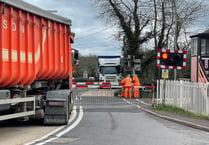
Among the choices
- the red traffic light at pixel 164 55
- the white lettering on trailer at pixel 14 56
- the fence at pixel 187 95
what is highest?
the red traffic light at pixel 164 55

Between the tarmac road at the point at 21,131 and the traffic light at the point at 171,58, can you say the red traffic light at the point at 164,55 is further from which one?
the tarmac road at the point at 21,131

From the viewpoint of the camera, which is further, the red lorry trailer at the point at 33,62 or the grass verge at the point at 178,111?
the grass verge at the point at 178,111

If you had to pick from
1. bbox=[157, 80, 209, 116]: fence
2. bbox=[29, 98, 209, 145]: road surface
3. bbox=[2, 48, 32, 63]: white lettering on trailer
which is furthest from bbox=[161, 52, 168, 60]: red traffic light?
bbox=[2, 48, 32, 63]: white lettering on trailer

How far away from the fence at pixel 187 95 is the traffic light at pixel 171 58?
2.94ft

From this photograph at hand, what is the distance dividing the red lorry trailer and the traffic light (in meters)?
5.72

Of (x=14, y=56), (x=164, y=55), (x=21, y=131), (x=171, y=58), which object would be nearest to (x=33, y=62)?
(x=14, y=56)

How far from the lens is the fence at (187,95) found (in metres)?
14.0

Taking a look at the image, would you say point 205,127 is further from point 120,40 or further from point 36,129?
point 120,40

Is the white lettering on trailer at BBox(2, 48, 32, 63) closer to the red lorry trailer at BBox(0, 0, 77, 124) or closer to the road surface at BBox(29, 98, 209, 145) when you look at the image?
the red lorry trailer at BBox(0, 0, 77, 124)

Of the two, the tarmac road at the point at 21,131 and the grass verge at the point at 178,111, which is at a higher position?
the grass verge at the point at 178,111

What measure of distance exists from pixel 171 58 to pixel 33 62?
892cm

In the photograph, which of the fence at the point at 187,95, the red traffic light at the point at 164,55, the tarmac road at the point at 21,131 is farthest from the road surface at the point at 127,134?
the red traffic light at the point at 164,55

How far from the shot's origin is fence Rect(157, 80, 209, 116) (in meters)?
14.0

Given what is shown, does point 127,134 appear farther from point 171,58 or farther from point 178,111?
point 171,58
